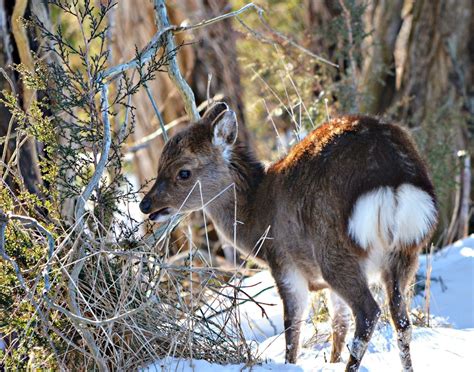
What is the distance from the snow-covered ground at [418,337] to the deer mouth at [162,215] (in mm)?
842

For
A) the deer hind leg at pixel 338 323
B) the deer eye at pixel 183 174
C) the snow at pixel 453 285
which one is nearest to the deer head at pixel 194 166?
the deer eye at pixel 183 174

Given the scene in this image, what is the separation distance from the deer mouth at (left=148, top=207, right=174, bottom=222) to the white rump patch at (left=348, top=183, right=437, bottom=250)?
1.68 metres

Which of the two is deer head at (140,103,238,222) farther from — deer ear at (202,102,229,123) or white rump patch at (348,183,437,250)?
white rump patch at (348,183,437,250)

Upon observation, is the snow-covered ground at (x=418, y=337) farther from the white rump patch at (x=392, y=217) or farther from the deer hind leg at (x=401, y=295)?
the white rump patch at (x=392, y=217)

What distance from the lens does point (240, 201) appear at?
708 centimetres

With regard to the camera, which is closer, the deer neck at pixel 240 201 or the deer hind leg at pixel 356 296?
the deer hind leg at pixel 356 296

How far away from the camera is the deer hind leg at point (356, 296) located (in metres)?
5.76

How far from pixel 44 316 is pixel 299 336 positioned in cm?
185

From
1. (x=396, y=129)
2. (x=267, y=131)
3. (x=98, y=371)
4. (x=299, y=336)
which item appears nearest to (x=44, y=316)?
(x=98, y=371)

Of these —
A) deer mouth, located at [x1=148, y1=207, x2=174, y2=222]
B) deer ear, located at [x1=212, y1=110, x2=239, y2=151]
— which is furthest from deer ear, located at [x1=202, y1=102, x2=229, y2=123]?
deer mouth, located at [x1=148, y1=207, x2=174, y2=222]

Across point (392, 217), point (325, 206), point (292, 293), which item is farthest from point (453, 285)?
point (392, 217)

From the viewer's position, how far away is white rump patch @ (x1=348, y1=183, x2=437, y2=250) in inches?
219

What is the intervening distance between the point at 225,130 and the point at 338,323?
170cm

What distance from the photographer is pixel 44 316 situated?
551cm
